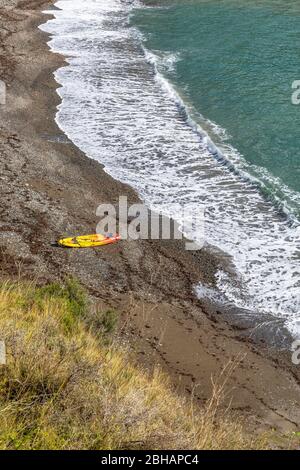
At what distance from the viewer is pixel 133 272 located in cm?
1447

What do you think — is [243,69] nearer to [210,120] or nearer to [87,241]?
[210,120]

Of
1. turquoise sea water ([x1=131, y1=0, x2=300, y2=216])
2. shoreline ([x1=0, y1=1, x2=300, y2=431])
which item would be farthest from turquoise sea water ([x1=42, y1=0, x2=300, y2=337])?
shoreline ([x1=0, y1=1, x2=300, y2=431])

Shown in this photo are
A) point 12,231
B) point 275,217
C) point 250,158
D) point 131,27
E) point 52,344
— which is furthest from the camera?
point 131,27

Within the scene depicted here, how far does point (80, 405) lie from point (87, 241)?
28.8ft

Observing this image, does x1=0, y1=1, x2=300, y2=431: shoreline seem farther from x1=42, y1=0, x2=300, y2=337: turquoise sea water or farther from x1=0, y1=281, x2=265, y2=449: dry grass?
x1=0, y1=281, x2=265, y2=449: dry grass

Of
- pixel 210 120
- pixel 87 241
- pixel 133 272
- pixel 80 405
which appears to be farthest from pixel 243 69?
pixel 80 405

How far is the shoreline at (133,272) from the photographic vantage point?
1119cm

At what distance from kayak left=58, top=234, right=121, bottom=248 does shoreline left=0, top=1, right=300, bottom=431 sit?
26 centimetres

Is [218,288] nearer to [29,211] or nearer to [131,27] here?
[29,211]

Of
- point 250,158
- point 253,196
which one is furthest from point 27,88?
point 253,196

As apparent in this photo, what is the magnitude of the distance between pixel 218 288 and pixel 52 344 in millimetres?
7195

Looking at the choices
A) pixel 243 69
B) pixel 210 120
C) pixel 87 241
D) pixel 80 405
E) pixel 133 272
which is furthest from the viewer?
pixel 243 69

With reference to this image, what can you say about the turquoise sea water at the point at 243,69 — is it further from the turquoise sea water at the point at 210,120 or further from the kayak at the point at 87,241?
the kayak at the point at 87,241

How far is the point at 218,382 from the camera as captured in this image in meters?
11.1
